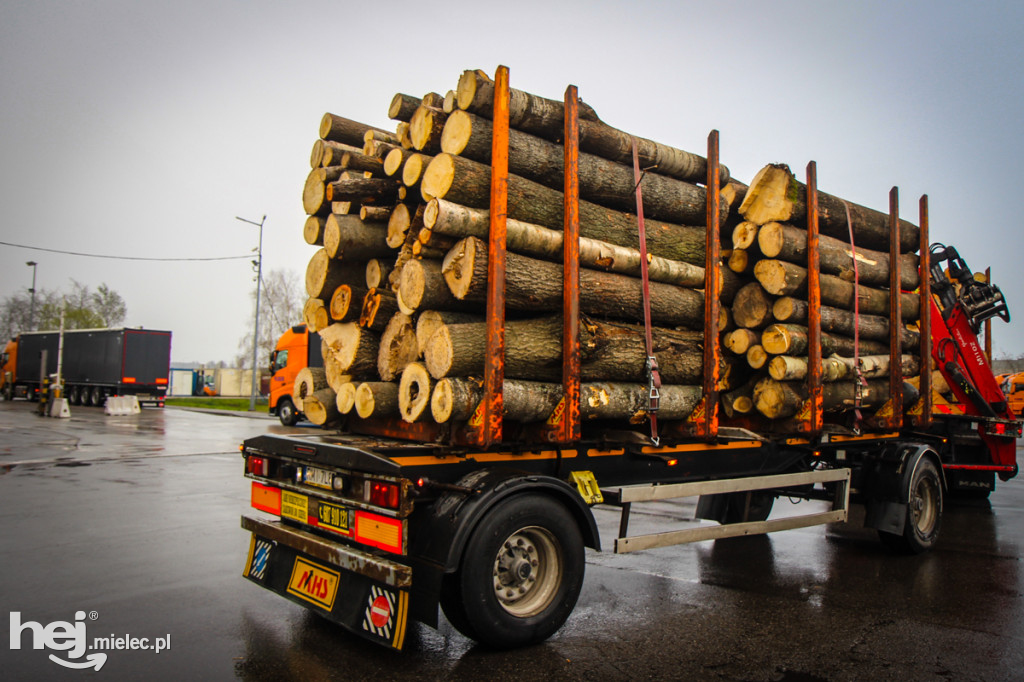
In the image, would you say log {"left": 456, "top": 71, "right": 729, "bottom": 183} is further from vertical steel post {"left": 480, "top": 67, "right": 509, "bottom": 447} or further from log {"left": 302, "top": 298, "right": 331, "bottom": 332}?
log {"left": 302, "top": 298, "right": 331, "bottom": 332}

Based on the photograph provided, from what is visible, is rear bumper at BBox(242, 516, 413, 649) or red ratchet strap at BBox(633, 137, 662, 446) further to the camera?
red ratchet strap at BBox(633, 137, 662, 446)

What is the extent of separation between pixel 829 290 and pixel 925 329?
70.3 inches

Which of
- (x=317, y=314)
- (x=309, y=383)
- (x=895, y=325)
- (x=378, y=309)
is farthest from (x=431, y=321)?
(x=895, y=325)

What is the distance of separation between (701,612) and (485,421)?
219 centimetres

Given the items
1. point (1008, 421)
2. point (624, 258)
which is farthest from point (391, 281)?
point (1008, 421)

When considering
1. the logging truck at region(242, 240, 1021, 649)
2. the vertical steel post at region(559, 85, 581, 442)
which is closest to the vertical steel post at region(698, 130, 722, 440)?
the logging truck at region(242, 240, 1021, 649)

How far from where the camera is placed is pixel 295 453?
4484mm

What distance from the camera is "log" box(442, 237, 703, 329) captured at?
432cm

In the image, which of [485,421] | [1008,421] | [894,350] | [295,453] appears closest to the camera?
[485,421]

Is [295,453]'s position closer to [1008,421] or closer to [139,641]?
[139,641]

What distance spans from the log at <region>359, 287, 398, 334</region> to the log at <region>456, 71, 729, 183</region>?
1.36 meters

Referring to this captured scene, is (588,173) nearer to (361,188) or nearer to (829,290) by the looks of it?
(361,188)

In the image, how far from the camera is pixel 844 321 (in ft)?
22.4

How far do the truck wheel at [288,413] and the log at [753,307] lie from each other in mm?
18431
